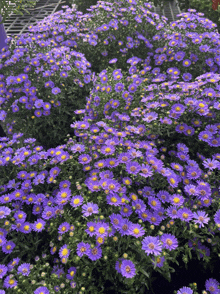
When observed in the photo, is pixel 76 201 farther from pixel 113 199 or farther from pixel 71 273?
pixel 71 273

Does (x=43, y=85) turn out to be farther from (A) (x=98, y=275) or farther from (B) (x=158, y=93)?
(A) (x=98, y=275)

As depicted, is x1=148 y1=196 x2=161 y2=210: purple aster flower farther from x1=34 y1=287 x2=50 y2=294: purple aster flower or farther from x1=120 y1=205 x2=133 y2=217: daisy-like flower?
x1=34 y1=287 x2=50 y2=294: purple aster flower

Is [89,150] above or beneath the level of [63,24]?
beneath

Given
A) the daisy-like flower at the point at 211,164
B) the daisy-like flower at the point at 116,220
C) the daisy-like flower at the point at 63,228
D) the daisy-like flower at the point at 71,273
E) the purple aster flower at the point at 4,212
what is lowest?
the daisy-like flower at the point at 211,164

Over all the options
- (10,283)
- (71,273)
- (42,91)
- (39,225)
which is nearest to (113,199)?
(71,273)

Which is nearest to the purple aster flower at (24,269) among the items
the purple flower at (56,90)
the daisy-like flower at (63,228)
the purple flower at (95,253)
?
the daisy-like flower at (63,228)

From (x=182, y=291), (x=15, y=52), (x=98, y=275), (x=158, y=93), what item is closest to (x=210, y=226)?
(x=182, y=291)

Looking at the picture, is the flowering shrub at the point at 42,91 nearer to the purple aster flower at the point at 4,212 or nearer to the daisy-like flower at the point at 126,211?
the purple aster flower at the point at 4,212
